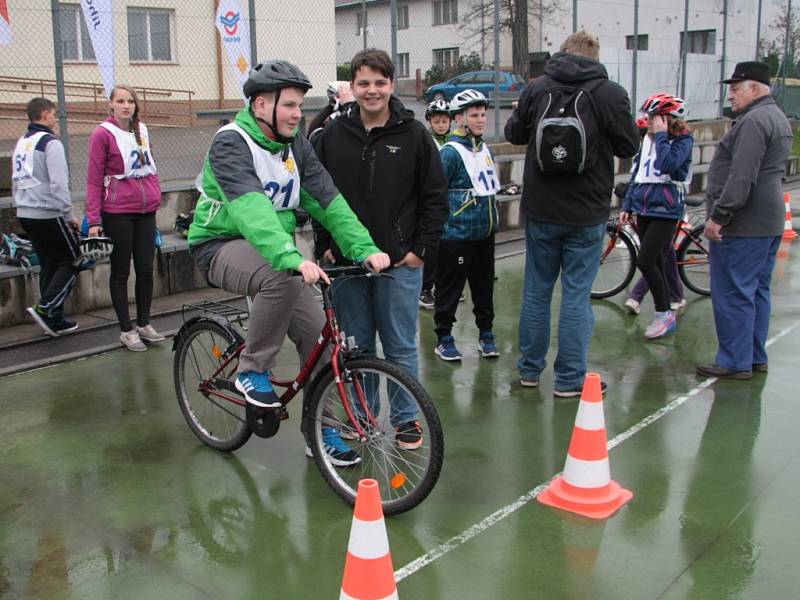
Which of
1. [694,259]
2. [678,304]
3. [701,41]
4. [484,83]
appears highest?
[701,41]

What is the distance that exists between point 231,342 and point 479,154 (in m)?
2.47

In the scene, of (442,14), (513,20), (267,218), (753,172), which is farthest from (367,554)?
(513,20)

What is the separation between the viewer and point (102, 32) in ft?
25.5

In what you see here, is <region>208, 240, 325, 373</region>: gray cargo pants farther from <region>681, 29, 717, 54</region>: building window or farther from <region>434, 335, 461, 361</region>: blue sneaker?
<region>681, 29, 717, 54</region>: building window

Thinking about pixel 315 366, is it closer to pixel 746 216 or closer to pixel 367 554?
pixel 367 554

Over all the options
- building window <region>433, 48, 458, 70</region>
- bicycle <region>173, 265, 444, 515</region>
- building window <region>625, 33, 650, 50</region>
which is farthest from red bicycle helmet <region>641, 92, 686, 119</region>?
building window <region>625, 33, 650, 50</region>

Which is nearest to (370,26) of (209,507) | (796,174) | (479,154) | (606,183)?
(479,154)

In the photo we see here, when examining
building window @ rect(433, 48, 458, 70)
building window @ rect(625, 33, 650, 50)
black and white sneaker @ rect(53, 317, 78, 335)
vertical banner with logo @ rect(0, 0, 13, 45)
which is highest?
building window @ rect(625, 33, 650, 50)

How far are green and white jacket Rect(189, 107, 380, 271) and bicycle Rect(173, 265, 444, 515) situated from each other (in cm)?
24

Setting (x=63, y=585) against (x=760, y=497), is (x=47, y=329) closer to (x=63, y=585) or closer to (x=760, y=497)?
(x=63, y=585)

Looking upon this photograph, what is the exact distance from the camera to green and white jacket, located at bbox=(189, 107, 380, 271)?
3.63m

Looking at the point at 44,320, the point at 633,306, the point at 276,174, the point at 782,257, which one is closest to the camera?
the point at 276,174

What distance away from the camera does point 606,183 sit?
5.15 m

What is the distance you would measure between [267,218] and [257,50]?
6.55m
